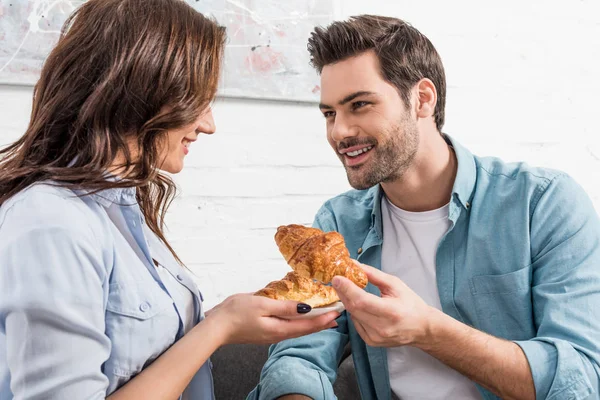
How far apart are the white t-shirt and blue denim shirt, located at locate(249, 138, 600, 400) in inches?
1.5

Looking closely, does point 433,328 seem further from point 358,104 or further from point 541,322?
point 358,104

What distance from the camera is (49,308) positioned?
2.97 ft

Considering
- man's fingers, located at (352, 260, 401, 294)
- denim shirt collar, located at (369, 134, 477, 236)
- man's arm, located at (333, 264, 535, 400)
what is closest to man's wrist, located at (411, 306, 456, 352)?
man's arm, located at (333, 264, 535, 400)

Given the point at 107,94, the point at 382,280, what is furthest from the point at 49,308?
the point at 382,280

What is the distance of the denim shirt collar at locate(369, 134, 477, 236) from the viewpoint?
1678 millimetres

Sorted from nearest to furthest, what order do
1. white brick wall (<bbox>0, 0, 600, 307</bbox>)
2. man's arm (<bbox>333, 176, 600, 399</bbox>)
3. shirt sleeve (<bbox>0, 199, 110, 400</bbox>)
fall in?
shirt sleeve (<bbox>0, 199, 110, 400</bbox>)
man's arm (<bbox>333, 176, 600, 399</bbox>)
white brick wall (<bbox>0, 0, 600, 307</bbox>)

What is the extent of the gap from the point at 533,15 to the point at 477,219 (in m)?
1.30

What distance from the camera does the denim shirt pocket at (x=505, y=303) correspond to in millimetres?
1562

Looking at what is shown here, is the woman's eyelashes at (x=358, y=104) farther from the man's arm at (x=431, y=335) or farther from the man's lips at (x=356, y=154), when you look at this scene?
the man's arm at (x=431, y=335)

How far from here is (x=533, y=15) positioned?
8.28 feet

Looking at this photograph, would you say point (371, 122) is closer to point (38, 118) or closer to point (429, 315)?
point (429, 315)

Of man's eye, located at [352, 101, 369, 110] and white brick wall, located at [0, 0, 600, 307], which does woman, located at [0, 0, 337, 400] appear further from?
white brick wall, located at [0, 0, 600, 307]

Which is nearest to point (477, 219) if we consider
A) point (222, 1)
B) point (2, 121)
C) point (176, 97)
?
point (176, 97)

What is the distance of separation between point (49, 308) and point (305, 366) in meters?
0.84
